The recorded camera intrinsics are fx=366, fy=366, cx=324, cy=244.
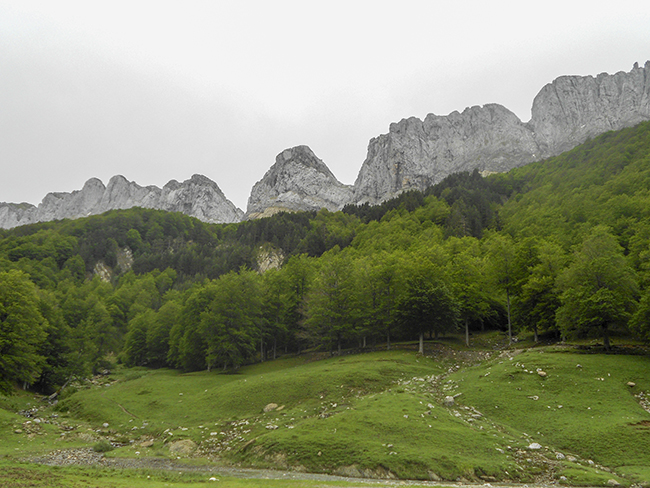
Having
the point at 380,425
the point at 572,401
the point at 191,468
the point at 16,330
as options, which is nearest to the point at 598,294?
the point at 572,401

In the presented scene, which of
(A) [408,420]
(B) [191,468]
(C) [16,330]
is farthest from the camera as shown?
(C) [16,330]

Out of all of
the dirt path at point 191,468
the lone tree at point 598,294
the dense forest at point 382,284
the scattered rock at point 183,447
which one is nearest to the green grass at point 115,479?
the dirt path at point 191,468

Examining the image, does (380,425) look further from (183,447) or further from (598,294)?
(598,294)

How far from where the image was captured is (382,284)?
63438mm

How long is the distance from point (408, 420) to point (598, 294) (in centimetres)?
2757

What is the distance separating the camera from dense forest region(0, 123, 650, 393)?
4512 cm

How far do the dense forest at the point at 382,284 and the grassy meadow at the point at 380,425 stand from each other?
947 centimetres

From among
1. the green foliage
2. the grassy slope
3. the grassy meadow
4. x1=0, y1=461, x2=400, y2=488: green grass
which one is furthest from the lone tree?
the green foliage

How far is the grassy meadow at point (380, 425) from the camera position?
21047 mm

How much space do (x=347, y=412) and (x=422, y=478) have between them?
10179 millimetres

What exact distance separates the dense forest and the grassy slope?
10644 mm

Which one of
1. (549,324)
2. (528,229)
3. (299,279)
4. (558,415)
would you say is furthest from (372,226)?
(558,415)

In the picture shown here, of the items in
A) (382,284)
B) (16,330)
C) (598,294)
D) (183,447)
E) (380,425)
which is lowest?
(183,447)

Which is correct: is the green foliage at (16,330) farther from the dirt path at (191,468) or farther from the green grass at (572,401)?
the green grass at (572,401)
